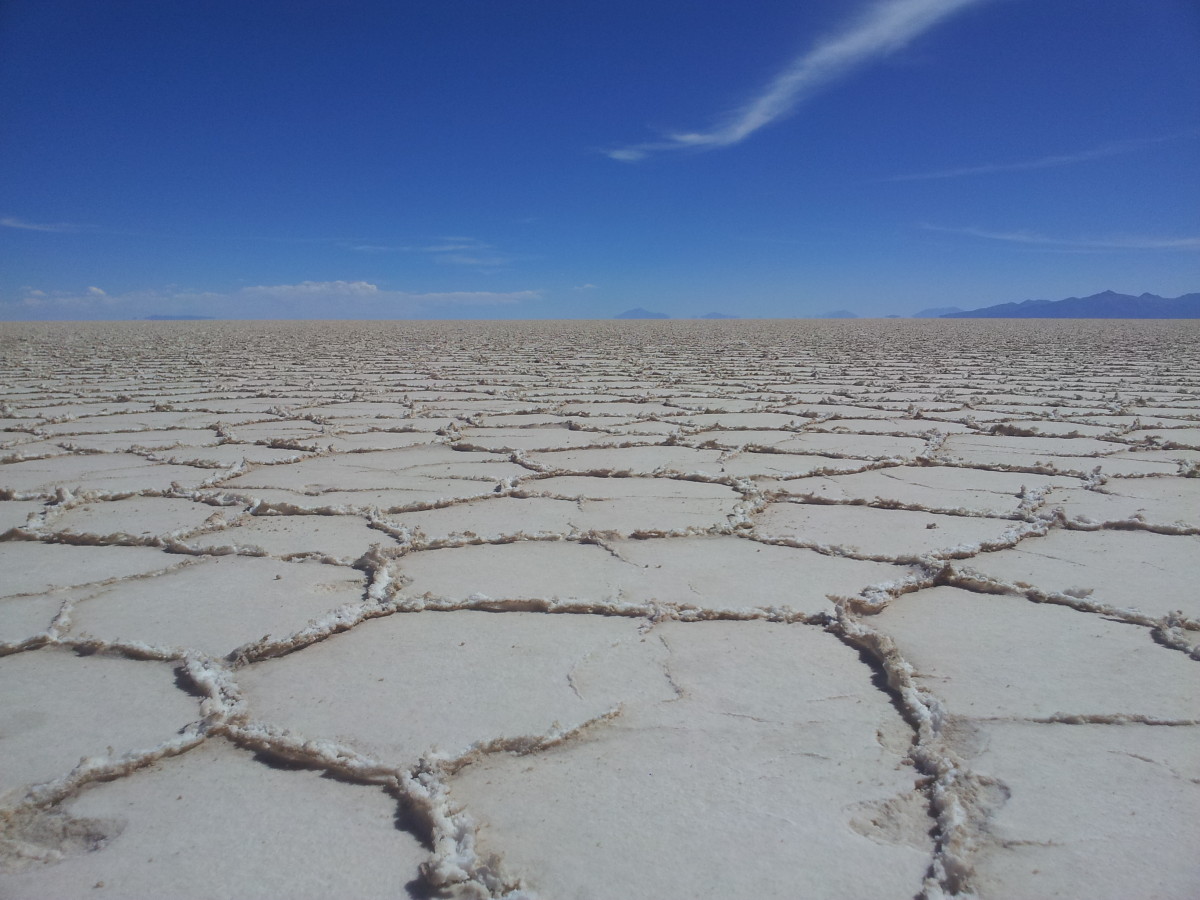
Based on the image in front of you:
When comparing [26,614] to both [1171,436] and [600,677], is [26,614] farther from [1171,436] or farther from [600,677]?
[1171,436]

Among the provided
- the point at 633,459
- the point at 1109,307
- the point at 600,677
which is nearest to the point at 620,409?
the point at 633,459

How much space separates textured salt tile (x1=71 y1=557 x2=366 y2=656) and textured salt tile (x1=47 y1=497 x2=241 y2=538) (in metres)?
0.33

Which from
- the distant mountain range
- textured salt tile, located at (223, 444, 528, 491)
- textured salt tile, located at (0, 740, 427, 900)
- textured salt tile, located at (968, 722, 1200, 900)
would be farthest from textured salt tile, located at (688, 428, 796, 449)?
the distant mountain range

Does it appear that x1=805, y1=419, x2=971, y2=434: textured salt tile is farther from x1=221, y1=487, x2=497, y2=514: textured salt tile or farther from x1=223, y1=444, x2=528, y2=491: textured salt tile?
x1=221, y1=487, x2=497, y2=514: textured salt tile

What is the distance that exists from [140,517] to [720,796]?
1.67m

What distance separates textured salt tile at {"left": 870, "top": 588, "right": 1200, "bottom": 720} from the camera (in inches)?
40.2

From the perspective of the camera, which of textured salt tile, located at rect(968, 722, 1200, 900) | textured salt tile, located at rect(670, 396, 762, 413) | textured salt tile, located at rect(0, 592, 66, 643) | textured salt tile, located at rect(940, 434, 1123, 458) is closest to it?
textured salt tile, located at rect(968, 722, 1200, 900)

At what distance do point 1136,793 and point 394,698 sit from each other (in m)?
0.89

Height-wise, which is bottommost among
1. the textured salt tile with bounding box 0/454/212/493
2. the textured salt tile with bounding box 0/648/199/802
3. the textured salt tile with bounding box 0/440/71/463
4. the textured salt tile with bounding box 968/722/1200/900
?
the textured salt tile with bounding box 968/722/1200/900

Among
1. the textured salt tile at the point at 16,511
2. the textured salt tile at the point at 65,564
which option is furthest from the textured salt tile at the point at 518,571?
the textured salt tile at the point at 16,511

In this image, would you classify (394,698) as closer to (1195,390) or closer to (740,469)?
(740,469)

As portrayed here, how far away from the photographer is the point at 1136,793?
83 cm

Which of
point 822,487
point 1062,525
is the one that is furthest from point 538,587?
point 1062,525

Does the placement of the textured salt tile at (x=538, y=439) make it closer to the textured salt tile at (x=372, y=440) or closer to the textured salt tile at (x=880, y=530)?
the textured salt tile at (x=372, y=440)
